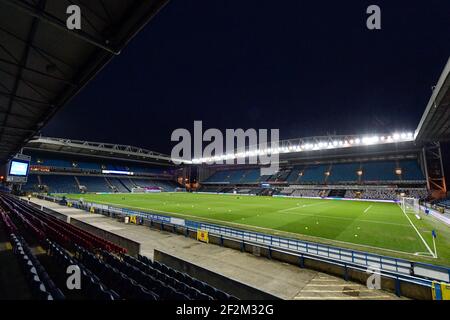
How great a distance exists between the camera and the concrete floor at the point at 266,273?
8.39m

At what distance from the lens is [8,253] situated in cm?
961

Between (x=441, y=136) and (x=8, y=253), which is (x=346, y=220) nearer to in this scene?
(x=441, y=136)

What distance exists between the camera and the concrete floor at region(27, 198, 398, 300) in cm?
839

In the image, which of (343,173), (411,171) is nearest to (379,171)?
(411,171)

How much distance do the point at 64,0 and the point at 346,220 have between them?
90.6ft

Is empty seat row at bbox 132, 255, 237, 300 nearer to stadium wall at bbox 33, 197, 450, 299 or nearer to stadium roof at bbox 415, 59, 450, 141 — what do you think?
stadium wall at bbox 33, 197, 450, 299

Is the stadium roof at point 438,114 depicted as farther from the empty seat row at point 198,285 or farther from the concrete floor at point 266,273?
the empty seat row at point 198,285

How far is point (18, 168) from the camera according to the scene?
30.4m

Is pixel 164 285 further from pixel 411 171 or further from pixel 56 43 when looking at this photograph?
pixel 411 171

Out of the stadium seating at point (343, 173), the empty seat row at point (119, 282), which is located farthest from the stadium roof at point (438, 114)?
the stadium seating at point (343, 173)

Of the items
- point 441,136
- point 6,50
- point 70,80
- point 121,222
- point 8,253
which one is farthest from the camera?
point 441,136
